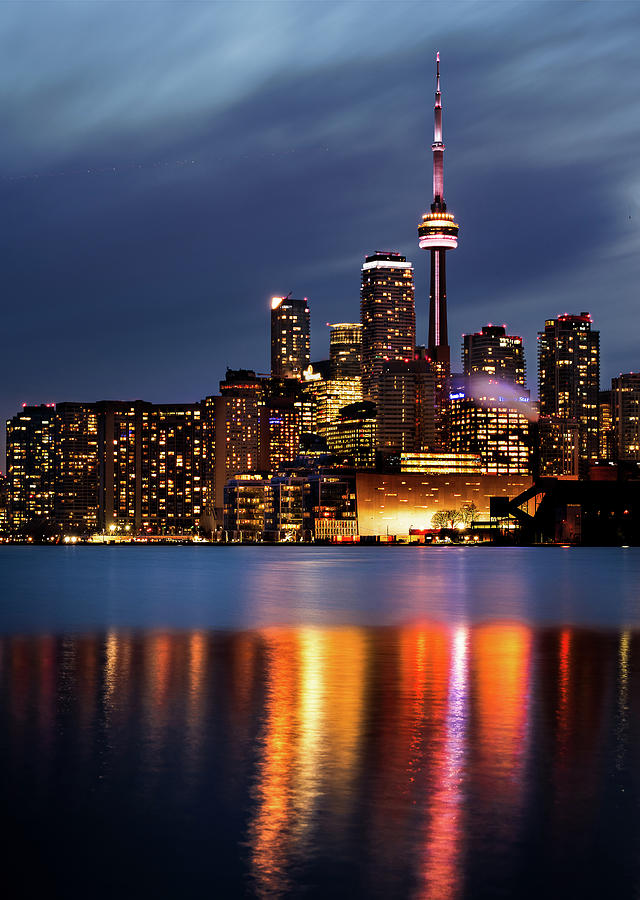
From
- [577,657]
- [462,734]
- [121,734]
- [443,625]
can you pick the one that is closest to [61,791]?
[121,734]

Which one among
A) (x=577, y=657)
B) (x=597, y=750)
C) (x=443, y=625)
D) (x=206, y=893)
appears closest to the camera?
(x=206, y=893)

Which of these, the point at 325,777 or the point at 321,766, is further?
the point at 321,766

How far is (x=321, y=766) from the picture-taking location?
2078 centimetres

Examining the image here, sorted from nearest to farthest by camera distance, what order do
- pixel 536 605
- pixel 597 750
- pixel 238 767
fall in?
pixel 238 767 < pixel 597 750 < pixel 536 605

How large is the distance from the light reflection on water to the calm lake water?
2.3 inches

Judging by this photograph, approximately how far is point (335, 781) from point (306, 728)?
556cm

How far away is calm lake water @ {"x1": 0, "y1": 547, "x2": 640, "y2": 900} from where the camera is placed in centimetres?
1462

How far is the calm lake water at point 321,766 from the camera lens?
14625 millimetres

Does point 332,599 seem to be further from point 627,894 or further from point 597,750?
point 627,894

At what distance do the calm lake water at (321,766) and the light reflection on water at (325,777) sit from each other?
6 cm

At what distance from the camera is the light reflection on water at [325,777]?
14648 millimetres

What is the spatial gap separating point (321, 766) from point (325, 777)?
3.25 feet

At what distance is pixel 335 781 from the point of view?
19484 millimetres

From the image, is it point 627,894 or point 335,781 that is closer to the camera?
point 627,894
